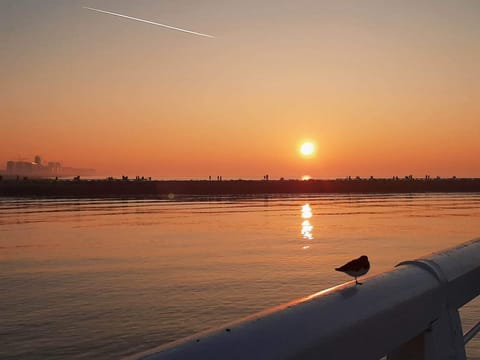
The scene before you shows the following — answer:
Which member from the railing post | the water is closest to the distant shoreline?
the water

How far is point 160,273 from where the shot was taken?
13.1 metres

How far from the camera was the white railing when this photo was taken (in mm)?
1778

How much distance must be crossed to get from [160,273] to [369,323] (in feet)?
36.8

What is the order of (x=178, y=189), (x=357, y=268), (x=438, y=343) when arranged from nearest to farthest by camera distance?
(x=357, y=268) → (x=438, y=343) → (x=178, y=189)

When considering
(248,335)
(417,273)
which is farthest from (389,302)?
(248,335)

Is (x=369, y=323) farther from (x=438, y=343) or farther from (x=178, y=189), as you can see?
(x=178, y=189)

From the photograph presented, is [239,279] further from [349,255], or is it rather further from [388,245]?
[388,245]

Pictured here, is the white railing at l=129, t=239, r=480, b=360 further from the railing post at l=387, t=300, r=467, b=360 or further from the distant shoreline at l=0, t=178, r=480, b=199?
the distant shoreline at l=0, t=178, r=480, b=199

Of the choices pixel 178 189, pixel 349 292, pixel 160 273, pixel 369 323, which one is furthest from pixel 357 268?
pixel 178 189

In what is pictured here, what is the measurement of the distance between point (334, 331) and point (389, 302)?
0.51 meters

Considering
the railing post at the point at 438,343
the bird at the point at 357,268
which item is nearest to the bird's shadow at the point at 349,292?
Answer: the bird at the point at 357,268

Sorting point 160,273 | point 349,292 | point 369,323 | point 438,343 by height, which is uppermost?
point 349,292

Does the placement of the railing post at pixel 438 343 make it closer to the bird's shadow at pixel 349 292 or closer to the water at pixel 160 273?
the bird's shadow at pixel 349 292

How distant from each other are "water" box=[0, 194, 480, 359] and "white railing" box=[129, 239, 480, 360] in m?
4.40
